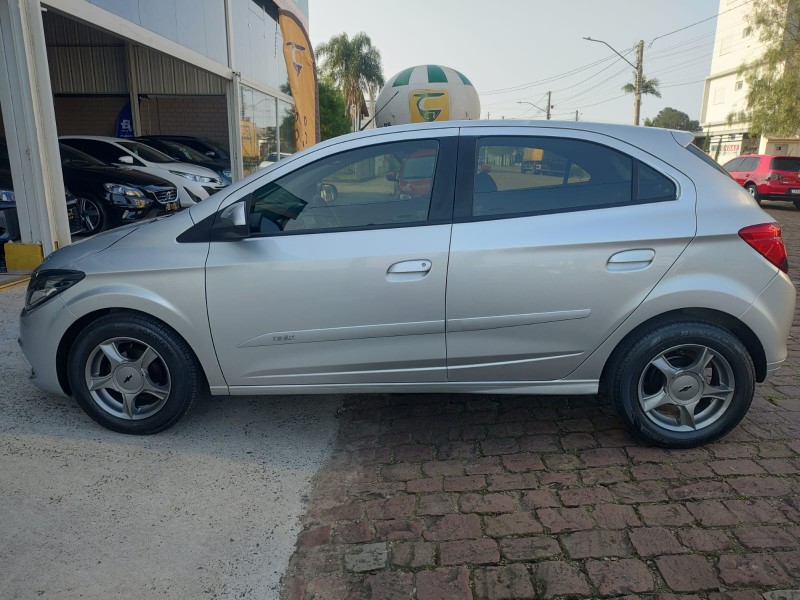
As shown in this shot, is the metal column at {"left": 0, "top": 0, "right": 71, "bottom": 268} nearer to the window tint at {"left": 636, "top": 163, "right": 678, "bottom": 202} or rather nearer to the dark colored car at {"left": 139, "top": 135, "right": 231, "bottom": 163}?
the window tint at {"left": 636, "top": 163, "right": 678, "bottom": 202}

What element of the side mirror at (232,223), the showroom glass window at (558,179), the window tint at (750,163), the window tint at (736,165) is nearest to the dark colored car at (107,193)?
the side mirror at (232,223)

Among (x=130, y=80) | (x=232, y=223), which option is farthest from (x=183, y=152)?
(x=232, y=223)

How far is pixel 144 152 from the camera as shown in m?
11.9

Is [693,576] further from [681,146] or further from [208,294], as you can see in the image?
[208,294]

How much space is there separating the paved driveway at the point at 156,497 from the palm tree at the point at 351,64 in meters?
45.3

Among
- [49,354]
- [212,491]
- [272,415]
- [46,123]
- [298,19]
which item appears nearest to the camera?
[212,491]

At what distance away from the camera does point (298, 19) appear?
19.9m

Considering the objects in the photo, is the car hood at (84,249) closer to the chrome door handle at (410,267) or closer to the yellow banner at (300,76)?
the chrome door handle at (410,267)

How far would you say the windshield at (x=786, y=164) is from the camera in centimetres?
1839

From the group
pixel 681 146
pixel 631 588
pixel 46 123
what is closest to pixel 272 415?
pixel 631 588

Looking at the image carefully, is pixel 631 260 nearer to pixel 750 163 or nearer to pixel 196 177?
pixel 196 177

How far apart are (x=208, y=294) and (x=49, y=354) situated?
106 cm

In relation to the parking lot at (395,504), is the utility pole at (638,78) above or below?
above

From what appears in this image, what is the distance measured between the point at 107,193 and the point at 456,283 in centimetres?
823
